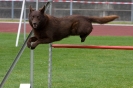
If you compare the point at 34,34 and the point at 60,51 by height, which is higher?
the point at 34,34

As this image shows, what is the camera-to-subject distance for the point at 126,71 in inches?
416

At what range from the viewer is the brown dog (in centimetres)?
567

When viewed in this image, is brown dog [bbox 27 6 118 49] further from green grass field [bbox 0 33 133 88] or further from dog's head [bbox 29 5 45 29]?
green grass field [bbox 0 33 133 88]

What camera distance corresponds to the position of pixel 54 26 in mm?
5859

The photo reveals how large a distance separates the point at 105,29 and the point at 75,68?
12.1 m

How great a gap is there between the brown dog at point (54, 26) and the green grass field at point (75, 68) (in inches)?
119

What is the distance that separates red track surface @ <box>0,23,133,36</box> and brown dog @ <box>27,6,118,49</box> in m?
14.5

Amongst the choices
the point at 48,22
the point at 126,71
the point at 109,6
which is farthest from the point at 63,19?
A: the point at 109,6

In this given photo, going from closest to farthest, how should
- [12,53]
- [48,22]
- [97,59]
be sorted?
[48,22], [97,59], [12,53]

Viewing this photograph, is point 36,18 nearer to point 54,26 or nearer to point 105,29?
point 54,26

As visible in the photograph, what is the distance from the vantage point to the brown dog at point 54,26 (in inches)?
223

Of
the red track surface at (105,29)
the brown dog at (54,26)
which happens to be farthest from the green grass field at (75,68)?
the red track surface at (105,29)

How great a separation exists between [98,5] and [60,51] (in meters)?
13.8

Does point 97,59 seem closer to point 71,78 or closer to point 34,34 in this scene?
point 71,78
